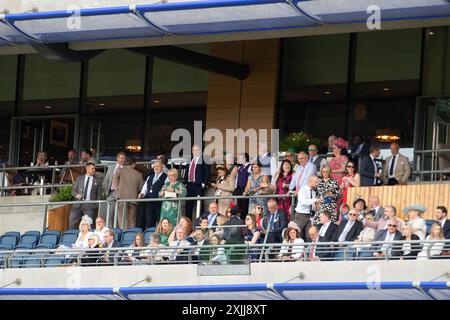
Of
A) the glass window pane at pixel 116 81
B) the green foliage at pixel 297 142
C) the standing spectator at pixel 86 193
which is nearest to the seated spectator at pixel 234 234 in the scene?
the green foliage at pixel 297 142

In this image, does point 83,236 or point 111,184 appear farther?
point 111,184

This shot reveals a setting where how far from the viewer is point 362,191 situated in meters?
20.1

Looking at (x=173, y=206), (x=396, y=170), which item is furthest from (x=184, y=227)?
(x=396, y=170)

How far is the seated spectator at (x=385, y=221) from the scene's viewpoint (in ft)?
58.4

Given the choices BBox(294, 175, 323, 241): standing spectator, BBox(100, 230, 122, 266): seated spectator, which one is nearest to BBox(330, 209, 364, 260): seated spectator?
BBox(294, 175, 323, 241): standing spectator

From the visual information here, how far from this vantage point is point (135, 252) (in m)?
19.3

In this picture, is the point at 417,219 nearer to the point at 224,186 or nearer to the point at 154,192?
the point at 224,186

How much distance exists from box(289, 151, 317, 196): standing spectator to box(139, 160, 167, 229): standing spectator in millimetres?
2673

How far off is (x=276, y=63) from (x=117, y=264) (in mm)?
6661

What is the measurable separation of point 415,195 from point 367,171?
1067mm

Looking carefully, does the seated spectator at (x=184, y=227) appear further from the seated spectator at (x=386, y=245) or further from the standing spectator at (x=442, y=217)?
the standing spectator at (x=442, y=217)

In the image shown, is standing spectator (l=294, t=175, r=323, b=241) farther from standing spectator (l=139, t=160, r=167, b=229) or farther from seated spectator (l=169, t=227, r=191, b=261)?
standing spectator (l=139, t=160, r=167, b=229)

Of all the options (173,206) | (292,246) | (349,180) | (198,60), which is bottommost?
(292,246)

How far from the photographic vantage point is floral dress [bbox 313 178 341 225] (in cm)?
1883
